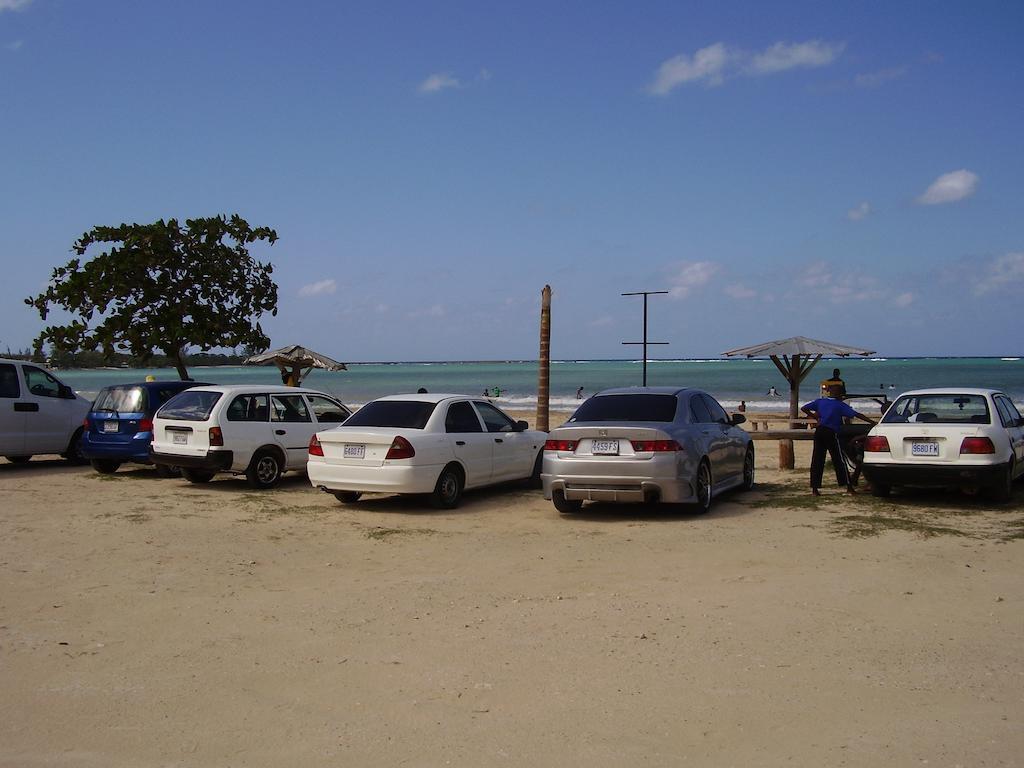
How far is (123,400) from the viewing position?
15.1 m

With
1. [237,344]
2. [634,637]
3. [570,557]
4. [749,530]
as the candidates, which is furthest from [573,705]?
[237,344]

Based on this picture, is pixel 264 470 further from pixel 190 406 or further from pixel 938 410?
pixel 938 410

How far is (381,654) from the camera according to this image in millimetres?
5918

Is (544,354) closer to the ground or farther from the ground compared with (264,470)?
farther from the ground

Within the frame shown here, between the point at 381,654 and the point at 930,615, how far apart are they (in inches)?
152

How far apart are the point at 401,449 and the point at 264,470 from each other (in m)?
3.32

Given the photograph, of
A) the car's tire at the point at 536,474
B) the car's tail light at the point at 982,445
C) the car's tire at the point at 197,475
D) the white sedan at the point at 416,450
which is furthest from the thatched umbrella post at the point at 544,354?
the car's tail light at the point at 982,445

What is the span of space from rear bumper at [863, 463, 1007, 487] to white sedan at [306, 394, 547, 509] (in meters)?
4.87

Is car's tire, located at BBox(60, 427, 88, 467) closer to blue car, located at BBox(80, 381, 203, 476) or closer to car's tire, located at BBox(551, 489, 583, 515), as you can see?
blue car, located at BBox(80, 381, 203, 476)

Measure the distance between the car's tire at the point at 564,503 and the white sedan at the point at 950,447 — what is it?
3.68 m

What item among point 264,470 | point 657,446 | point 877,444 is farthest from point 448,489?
point 877,444

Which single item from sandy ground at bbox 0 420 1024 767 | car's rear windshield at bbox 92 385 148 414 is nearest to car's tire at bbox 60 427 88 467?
car's rear windshield at bbox 92 385 148 414

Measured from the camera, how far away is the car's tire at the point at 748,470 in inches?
535

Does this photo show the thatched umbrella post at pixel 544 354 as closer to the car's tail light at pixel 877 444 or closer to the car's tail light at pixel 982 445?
the car's tail light at pixel 877 444
